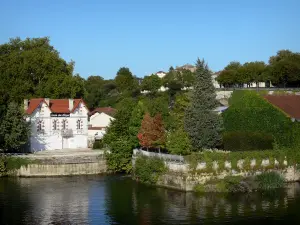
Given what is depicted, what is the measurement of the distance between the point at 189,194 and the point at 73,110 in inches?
1005

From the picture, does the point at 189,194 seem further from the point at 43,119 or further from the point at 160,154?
the point at 43,119

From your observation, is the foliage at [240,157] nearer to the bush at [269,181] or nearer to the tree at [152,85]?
the bush at [269,181]

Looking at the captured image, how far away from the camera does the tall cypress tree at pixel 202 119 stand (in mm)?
43312

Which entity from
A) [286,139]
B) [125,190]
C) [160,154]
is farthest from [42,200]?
[286,139]

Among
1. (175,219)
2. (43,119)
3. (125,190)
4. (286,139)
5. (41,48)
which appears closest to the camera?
(175,219)

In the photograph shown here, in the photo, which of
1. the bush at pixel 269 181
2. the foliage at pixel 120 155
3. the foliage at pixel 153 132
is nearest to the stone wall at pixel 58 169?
the foliage at pixel 120 155

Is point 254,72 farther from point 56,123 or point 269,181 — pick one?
point 269,181

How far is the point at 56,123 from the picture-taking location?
58844mm

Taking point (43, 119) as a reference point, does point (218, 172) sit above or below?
below

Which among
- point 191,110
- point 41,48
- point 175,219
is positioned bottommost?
point 175,219

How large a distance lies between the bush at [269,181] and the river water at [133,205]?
118 centimetres

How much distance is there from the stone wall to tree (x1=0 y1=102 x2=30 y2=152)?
133 inches

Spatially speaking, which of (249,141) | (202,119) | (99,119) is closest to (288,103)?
(249,141)

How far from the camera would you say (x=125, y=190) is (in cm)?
4050
